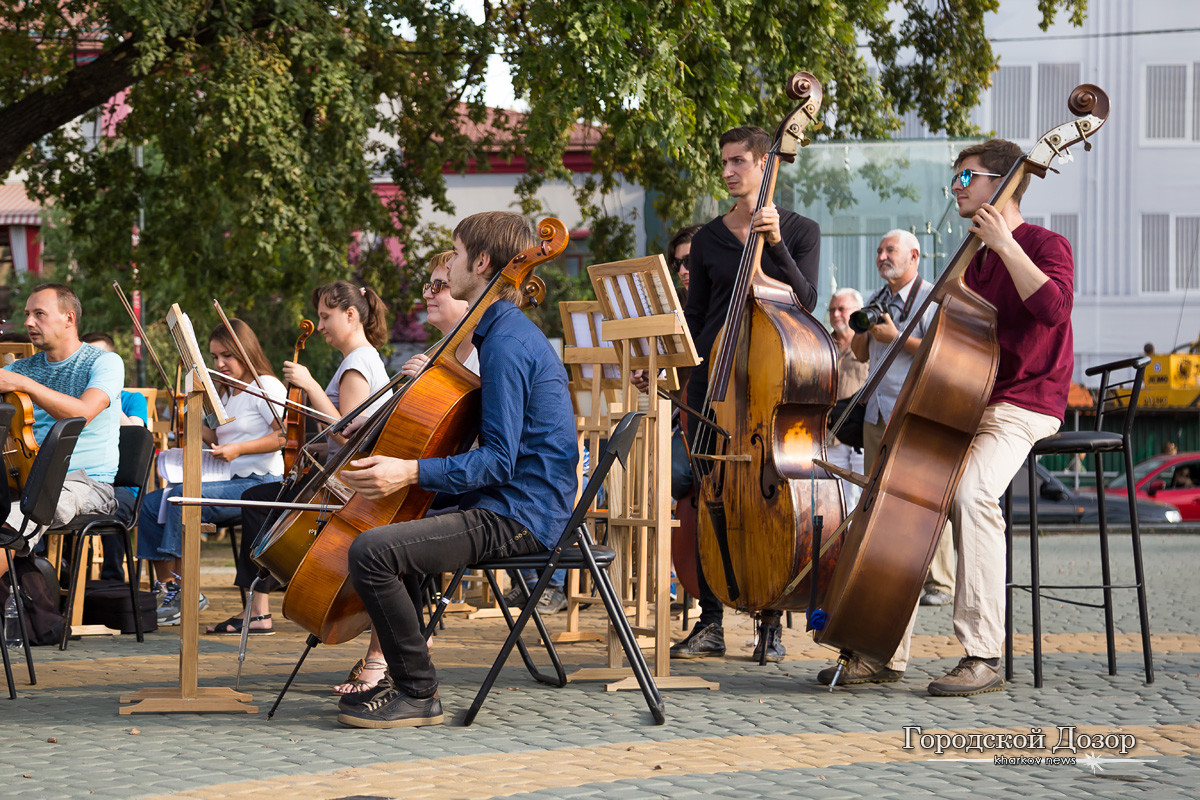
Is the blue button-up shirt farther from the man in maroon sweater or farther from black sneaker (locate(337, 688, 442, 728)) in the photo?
the man in maroon sweater

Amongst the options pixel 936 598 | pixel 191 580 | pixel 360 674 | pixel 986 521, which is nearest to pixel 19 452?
pixel 191 580

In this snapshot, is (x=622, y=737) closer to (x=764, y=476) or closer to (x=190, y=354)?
(x=764, y=476)

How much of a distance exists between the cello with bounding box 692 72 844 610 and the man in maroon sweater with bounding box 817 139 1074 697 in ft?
1.65

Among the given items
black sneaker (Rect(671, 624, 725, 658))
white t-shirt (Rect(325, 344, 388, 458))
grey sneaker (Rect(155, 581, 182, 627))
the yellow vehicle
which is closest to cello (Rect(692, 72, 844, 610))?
black sneaker (Rect(671, 624, 725, 658))

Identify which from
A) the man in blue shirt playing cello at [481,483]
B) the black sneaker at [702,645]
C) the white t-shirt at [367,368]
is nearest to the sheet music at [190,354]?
the man in blue shirt playing cello at [481,483]

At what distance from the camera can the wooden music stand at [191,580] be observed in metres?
4.44

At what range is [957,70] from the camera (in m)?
17.3

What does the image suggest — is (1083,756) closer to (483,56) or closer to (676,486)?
(676,486)

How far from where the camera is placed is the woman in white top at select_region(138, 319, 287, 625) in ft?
23.3

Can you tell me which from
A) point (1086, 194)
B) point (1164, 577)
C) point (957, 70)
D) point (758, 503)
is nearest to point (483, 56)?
point (957, 70)

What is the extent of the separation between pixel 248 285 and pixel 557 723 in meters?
10.3

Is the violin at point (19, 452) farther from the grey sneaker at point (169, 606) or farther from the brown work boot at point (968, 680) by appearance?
the brown work boot at point (968, 680)

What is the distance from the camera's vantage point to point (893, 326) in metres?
5.37

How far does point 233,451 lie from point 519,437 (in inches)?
121
